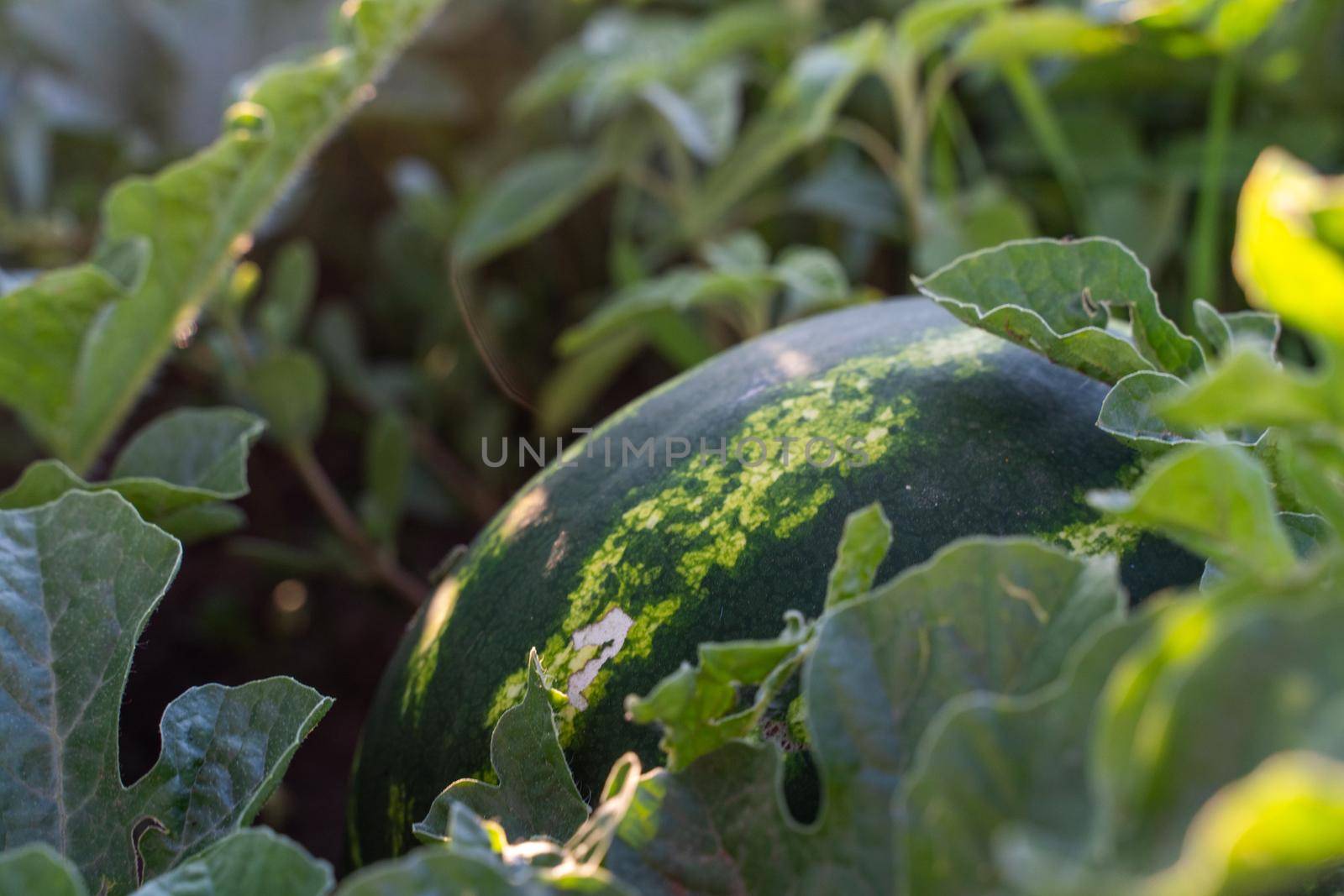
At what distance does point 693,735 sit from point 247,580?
1480mm

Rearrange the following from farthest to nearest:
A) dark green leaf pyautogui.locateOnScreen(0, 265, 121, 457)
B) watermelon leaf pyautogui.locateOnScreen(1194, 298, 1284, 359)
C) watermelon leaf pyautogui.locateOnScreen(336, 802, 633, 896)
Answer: dark green leaf pyautogui.locateOnScreen(0, 265, 121, 457), watermelon leaf pyautogui.locateOnScreen(1194, 298, 1284, 359), watermelon leaf pyautogui.locateOnScreen(336, 802, 633, 896)

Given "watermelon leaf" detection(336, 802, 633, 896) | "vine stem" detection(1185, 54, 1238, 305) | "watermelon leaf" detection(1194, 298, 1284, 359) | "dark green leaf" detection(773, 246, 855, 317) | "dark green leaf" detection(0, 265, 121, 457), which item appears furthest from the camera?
"vine stem" detection(1185, 54, 1238, 305)

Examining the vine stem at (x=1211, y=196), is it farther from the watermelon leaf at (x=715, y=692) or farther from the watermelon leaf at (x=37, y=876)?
the watermelon leaf at (x=37, y=876)

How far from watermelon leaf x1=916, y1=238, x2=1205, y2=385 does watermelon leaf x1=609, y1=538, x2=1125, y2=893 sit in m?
0.24

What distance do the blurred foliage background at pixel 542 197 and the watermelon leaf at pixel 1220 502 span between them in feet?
2.47

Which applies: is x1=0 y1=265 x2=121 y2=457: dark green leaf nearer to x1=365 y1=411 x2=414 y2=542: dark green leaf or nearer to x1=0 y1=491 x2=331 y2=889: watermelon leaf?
x1=0 y1=491 x2=331 y2=889: watermelon leaf

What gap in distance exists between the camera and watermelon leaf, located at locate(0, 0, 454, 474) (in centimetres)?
92

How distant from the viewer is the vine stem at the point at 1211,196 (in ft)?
4.26

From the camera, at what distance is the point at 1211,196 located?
1344mm

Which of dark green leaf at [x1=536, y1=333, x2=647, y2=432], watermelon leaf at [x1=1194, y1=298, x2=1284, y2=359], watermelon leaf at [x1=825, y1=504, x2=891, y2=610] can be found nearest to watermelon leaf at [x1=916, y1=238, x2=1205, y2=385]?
watermelon leaf at [x1=1194, y1=298, x2=1284, y2=359]

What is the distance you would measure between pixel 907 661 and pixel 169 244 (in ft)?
2.52

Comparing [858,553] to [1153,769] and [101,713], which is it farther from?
[101,713]

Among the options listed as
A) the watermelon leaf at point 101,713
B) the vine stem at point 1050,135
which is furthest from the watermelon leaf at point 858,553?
the vine stem at point 1050,135

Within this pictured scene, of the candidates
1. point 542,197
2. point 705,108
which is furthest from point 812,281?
point 542,197
